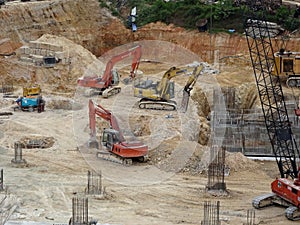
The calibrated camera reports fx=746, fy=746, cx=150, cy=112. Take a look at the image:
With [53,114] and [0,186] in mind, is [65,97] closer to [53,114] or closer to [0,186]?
[53,114]

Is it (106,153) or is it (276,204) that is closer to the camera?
(276,204)

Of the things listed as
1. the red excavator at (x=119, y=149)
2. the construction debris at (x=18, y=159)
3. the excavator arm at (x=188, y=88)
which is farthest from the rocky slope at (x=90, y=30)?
the red excavator at (x=119, y=149)

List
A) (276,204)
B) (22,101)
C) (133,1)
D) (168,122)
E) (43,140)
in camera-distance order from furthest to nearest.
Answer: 1. (133,1)
2. (22,101)
3. (168,122)
4. (43,140)
5. (276,204)

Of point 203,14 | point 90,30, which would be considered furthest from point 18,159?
point 203,14

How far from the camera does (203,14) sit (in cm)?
4912

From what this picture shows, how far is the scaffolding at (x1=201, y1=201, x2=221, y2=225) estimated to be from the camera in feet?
72.1

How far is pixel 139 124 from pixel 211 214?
10.6 metres

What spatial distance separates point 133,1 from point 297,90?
1915 centimetres

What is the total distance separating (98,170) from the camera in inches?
1080

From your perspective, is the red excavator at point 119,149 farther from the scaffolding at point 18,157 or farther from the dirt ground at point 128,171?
the scaffolding at point 18,157

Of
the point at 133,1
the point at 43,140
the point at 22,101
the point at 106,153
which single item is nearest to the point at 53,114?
the point at 22,101

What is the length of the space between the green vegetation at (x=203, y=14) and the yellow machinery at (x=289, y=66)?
7721 mm

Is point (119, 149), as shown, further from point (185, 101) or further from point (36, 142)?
point (185, 101)

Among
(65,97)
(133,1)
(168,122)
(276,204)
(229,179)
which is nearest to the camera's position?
(276,204)
